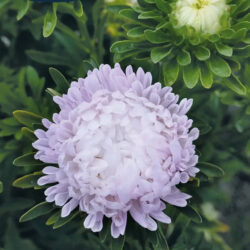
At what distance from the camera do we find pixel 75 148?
1.12m

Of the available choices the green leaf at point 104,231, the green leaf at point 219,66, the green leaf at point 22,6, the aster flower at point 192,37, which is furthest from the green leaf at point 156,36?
the green leaf at point 104,231

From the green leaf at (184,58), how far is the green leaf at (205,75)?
47 millimetres

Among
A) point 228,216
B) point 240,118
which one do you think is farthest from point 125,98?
point 228,216

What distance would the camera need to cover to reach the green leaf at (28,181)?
1.19 metres

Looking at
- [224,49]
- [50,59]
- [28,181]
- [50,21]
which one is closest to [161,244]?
[28,181]

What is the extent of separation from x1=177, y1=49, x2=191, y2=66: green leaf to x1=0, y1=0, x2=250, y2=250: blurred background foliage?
0.24 feet

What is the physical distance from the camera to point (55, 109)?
4.33ft

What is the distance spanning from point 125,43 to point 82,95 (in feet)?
0.60

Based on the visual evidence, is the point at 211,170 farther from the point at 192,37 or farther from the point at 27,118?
the point at 27,118

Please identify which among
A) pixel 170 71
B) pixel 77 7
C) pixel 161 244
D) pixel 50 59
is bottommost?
pixel 161 244

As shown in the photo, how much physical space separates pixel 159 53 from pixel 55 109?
273 millimetres

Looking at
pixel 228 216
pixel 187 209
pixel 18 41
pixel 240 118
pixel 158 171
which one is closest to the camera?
pixel 158 171

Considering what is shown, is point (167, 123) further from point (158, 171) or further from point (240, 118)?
point (240, 118)

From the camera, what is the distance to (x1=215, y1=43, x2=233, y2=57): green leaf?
3.90 ft
